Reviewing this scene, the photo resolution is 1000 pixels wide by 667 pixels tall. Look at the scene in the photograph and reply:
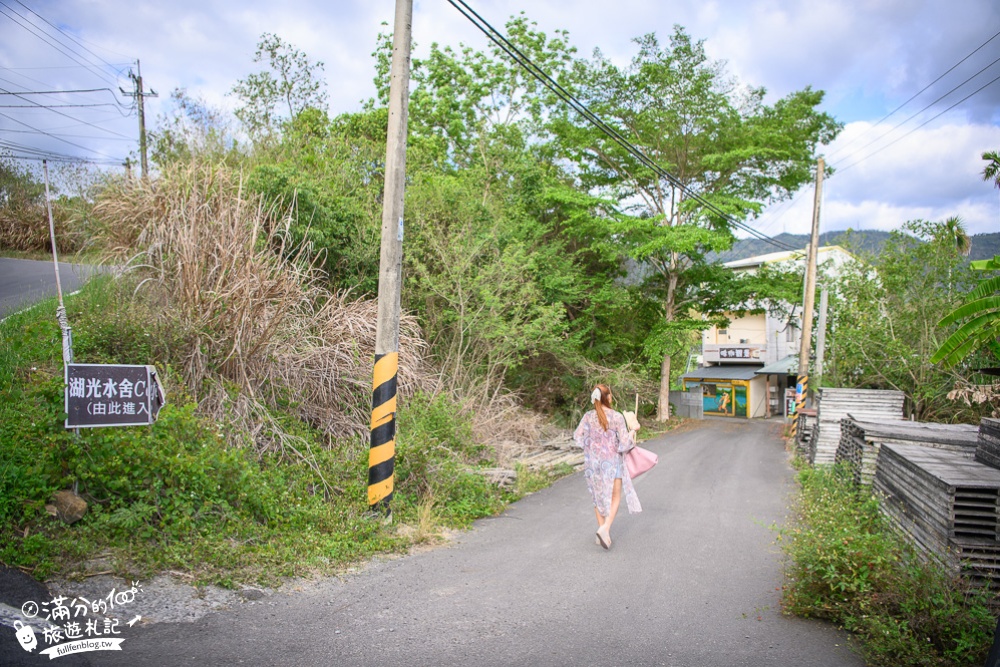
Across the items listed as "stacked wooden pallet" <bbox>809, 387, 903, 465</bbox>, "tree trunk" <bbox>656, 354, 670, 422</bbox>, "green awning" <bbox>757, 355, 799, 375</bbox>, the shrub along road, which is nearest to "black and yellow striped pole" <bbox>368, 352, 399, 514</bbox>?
the shrub along road

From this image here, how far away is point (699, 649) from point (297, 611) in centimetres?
310

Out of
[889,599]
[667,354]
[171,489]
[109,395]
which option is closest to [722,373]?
[667,354]

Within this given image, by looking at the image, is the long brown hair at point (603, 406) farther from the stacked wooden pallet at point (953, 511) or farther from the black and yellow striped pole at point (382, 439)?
the stacked wooden pallet at point (953, 511)

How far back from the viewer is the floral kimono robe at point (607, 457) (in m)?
7.64

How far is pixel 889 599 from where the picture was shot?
4.77 m

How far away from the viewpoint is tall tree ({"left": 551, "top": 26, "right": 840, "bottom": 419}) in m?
23.2

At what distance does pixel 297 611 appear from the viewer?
5160mm

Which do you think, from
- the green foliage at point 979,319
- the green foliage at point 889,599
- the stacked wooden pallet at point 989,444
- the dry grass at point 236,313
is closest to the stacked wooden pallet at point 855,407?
the stacked wooden pallet at point 989,444

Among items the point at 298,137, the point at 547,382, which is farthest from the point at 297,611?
the point at 547,382

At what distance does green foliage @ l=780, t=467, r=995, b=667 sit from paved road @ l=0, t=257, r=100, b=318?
10.7 metres

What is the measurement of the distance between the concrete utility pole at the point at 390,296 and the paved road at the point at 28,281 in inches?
223

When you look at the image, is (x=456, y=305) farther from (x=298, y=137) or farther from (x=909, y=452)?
(x=909, y=452)

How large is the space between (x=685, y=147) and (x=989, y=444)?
19662 millimetres

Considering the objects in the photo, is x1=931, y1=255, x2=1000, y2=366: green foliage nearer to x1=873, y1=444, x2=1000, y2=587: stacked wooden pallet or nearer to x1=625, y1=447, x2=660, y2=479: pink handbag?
x1=873, y1=444, x2=1000, y2=587: stacked wooden pallet
